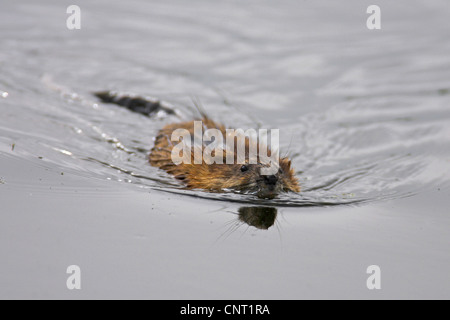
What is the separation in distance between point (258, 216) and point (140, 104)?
3927mm

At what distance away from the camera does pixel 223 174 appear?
6.79m

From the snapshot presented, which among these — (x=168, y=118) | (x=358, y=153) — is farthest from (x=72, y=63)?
(x=358, y=153)

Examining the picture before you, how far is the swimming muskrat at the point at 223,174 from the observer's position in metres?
6.45

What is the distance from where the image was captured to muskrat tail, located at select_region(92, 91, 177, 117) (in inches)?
363

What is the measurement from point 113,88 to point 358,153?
400 centimetres

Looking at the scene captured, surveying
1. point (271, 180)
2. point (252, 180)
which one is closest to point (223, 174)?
point (252, 180)

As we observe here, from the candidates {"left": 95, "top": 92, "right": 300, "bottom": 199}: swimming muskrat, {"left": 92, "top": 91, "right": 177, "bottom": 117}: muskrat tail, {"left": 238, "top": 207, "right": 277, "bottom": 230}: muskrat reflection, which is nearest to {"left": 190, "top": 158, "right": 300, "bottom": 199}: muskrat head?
{"left": 95, "top": 92, "right": 300, "bottom": 199}: swimming muskrat

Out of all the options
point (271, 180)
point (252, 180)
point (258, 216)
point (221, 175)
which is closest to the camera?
point (258, 216)

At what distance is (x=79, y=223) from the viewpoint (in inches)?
209

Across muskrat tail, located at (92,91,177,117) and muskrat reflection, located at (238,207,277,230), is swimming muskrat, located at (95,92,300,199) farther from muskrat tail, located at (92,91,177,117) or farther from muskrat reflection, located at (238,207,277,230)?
muskrat tail, located at (92,91,177,117)

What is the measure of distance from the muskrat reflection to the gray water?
28 millimetres

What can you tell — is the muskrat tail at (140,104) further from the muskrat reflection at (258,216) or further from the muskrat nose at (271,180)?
the muskrat reflection at (258,216)

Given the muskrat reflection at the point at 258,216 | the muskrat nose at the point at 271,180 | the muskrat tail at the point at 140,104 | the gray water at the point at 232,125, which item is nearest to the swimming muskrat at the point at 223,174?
the muskrat nose at the point at 271,180

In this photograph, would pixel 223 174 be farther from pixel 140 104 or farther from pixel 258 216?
pixel 140 104
